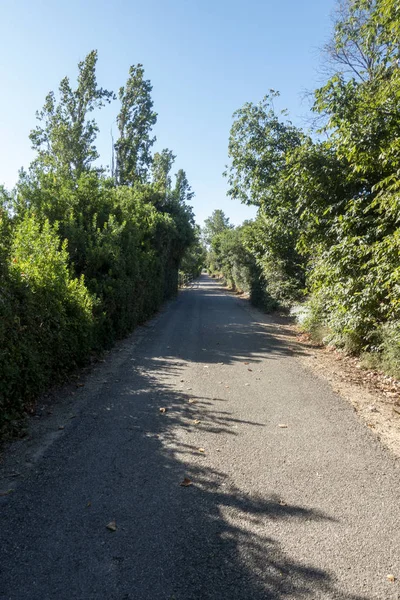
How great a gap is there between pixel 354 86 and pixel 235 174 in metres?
9.10

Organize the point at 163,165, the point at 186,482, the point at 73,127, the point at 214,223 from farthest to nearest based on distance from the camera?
the point at 214,223, the point at 163,165, the point at 73,127, the point at 186,482

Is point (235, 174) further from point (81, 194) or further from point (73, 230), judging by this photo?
point (73, 230)

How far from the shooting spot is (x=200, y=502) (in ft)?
11.8

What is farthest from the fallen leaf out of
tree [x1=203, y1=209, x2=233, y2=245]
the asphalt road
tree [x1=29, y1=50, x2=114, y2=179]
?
tree [x1=203, y1=209, x2=233, y2=245]

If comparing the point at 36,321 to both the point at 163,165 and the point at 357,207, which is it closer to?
the point at 357,207

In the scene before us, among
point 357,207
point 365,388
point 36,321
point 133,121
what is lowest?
point 365,388

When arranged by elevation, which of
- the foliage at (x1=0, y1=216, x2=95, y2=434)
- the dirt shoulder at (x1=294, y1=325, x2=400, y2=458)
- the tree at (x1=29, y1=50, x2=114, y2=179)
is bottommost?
the dirt shoulder at (x1=294, y1=325, x2=400, y2=458)

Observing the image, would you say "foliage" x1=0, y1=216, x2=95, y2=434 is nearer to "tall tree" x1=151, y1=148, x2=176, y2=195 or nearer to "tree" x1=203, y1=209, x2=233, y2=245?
"tall tree" x1=151, y1=148, x2=176, y2=195

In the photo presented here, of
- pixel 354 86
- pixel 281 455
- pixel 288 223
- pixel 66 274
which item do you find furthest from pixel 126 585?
pixel 354 86

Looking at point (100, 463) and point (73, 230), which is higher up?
point (73, 230)

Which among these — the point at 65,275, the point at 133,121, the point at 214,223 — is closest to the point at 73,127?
the point at 133,121

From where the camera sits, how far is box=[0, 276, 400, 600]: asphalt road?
8.84ft

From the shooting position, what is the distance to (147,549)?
2959mm

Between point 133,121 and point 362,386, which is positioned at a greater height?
point 133,121
